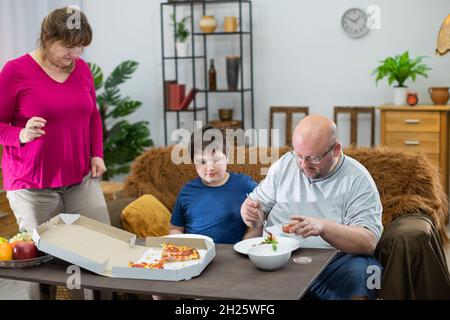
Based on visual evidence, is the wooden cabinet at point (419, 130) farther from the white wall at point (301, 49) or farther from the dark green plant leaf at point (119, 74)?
the dark green plant leaf at point (119, 74)

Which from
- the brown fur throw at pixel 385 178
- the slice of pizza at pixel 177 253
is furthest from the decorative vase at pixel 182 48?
the slice of pizza at pixel 177 253

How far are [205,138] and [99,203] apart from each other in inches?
20.1

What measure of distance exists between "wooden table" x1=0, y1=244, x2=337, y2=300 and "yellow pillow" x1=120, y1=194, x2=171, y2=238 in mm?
929

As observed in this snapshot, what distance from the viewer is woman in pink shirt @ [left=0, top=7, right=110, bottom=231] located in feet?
8.54

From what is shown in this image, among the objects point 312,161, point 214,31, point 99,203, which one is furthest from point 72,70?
point 214,31

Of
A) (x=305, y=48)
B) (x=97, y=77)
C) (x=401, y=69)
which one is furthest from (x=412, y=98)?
(x=97, y=77)

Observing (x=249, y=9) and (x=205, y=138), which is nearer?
(x=205, y=138)

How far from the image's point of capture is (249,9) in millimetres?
5633

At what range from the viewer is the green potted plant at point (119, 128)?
5547mm

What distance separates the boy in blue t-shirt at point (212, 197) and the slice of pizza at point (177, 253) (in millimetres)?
583

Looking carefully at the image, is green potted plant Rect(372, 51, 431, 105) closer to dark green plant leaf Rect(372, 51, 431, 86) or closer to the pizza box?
dark green plant leaf Rect(372, 51, 431, 86)

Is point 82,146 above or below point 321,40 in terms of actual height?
below
